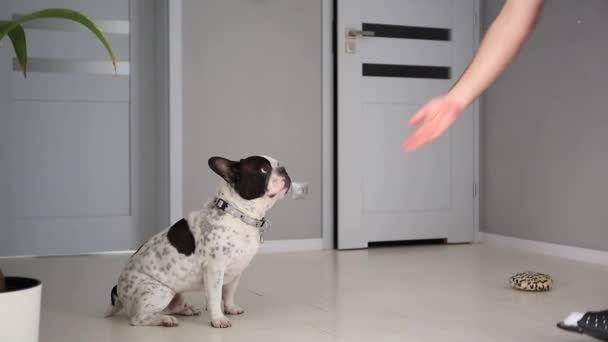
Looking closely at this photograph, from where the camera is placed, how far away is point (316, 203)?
14.4 feet

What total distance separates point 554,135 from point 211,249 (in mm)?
2658

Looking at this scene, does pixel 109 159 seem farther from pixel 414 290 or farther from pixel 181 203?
pixel 414 290

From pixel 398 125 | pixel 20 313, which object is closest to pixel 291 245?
pixel 398 125

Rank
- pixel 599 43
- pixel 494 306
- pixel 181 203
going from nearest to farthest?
pixel 494 306 < pixel 599 43 < pixel 181 203

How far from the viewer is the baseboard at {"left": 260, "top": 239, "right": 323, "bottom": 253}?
13.9 feet

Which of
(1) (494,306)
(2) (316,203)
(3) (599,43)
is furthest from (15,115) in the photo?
(3) (599,43)

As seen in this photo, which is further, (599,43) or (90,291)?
(599,43)

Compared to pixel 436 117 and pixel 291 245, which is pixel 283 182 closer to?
pixel 436 117

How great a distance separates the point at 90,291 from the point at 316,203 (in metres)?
1.77

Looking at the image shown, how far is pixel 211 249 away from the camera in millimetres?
2195

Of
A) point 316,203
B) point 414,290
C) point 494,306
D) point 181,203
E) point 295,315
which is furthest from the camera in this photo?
point 316,203

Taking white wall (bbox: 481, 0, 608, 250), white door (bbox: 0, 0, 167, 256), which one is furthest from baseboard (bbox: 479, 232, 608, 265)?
white door (bbox: 0, 0, 167, 256)

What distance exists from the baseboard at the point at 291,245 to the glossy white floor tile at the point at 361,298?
0.15 m

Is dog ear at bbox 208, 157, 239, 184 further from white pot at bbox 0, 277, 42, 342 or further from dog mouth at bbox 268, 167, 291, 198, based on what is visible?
white pot at bbox 0, 277, 42, 342
